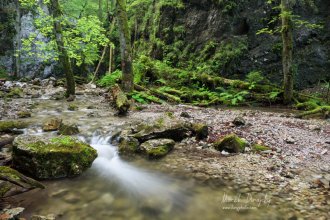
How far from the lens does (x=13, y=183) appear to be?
13.8 ft

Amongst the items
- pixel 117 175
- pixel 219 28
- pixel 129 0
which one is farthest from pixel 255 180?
pixel 129 0

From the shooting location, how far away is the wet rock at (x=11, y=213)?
3281mm

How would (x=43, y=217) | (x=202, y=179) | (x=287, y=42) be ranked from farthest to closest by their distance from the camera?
(x=287, y=42), (x=202, y=179), (x=43, y=217)

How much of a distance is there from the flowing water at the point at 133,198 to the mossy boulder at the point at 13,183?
13 centimetres

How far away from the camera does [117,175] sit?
543cm

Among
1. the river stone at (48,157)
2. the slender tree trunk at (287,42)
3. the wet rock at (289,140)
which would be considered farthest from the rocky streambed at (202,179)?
the slender tree trunk at (287,42)

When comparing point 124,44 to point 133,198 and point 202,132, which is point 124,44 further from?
point 133,198

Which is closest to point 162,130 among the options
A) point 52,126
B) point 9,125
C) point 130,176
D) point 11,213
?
point 130,176

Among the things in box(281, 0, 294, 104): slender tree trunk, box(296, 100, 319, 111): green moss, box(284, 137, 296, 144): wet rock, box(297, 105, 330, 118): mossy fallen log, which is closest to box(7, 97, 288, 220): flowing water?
box(284, 137, 296, 144): wet rock

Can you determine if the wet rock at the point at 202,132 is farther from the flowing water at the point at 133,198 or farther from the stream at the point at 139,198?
the flowing water at the point at 133,198

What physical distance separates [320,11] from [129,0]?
1580cm

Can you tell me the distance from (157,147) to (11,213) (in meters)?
3.26

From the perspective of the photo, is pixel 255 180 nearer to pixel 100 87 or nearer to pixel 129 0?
pixel 100 87

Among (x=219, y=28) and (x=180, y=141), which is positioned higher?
(x=219, y=28)
